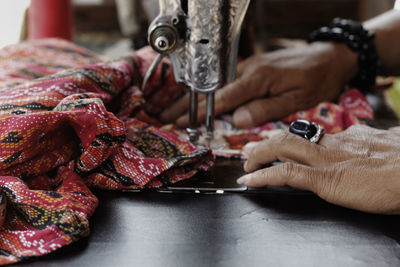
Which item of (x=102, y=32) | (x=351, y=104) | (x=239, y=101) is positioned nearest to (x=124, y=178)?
(x=239, y=101)

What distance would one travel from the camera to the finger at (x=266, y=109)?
0.99 meters

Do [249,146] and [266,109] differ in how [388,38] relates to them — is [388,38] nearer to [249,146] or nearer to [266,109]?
[266,109]

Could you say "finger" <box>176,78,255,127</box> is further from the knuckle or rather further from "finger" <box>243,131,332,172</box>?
the knuckle

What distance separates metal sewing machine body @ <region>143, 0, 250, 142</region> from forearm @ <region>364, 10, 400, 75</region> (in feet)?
1.89

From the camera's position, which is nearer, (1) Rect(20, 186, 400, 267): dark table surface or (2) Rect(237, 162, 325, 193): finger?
(1) Rect(20, 186, 400, 267): dark table surface

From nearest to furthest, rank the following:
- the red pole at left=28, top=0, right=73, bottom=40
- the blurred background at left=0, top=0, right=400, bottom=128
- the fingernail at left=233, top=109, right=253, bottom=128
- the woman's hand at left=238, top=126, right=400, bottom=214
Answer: the woman's hand at left=238, top=126, right=400, bottom=214, the fingernail at left=233, top=109, right=253, bottom=128, the red pole at left=28, top=0, right=73, bottom=40, the blurred background at left=0, top=0, right=400, bottom=128

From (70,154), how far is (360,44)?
2.64ft

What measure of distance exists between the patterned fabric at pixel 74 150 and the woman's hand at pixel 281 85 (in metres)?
0.06

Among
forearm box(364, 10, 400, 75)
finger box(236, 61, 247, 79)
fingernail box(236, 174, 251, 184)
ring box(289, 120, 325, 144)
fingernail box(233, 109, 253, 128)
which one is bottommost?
fingernail box(236, 174, 251, 184)

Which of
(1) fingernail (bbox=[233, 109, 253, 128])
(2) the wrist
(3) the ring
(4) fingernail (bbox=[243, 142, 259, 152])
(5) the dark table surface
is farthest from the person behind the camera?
(2) the wrist

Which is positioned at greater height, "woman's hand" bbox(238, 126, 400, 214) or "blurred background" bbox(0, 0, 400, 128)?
"blurred background" bbox(0, 0, 400, 128)

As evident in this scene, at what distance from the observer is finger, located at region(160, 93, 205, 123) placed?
101cm

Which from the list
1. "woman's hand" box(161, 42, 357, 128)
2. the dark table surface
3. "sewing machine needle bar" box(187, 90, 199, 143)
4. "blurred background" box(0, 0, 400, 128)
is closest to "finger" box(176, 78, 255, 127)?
"woman's hand" box(161, 42, 357, 128)

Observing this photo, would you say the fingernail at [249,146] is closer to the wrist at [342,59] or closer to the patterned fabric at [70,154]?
the patterned fabric at [70,154]
